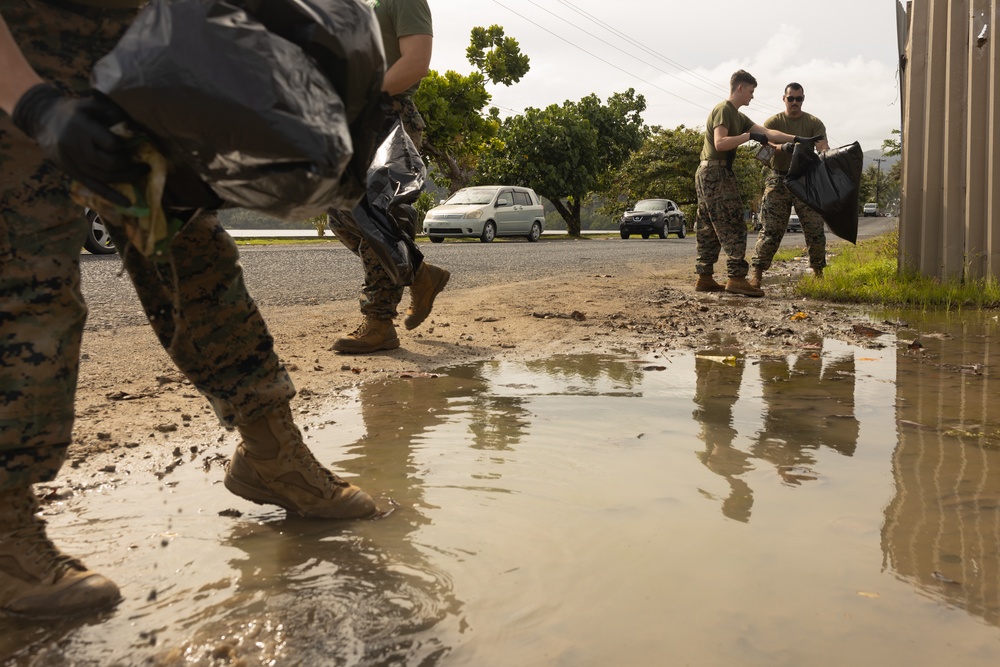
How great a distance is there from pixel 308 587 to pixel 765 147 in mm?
6511

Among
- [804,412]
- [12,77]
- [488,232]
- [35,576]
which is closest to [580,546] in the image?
[35,576]

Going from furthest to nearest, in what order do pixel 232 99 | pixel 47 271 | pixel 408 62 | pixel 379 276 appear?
pixel 379 276, pixel 408 62, pixel 47 271, pixel 232 99

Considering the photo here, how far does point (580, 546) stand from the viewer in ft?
6.40

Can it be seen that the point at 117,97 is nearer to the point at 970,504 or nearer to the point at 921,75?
the point at 970,504

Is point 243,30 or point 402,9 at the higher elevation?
point 402,9

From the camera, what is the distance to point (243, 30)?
1.30m

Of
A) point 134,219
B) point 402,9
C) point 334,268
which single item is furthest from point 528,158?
point 134,219

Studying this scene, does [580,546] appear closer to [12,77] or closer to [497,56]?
[12,77]

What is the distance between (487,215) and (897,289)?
15.5 meters

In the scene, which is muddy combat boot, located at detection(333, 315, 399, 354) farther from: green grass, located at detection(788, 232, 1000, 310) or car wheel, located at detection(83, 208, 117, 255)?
car wheel, located at detection(83, 208, 117, 255)

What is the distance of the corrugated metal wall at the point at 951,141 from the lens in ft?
20.0

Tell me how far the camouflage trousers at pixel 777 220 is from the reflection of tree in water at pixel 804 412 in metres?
3.66

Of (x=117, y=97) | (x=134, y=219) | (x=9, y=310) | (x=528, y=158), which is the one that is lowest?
(x=9, y=310)

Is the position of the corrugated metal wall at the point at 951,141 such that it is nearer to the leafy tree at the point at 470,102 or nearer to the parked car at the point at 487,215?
the parked car at the point at 487,215
